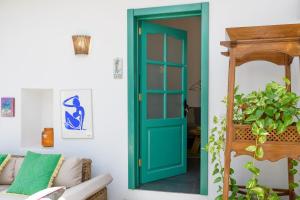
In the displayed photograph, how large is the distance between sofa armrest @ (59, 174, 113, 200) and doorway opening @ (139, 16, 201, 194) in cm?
75

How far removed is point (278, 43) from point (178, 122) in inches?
93.5

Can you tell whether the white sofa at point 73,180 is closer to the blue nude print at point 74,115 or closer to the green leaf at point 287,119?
the blue nude print at point 74,115

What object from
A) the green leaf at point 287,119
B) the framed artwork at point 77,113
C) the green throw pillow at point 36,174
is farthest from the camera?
the framed artwork at point 77,113

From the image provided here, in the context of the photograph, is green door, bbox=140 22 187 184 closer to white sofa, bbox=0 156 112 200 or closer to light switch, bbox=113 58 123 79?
light switch, bbox=113 58 123 79

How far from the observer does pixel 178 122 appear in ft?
15.7

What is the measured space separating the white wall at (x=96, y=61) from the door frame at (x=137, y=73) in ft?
0.20

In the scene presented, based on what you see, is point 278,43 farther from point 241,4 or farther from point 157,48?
point 157,48

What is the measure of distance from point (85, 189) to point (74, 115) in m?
1.27

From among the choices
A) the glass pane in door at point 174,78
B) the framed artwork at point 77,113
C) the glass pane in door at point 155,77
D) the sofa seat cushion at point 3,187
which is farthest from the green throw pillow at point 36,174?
the glass pane in door at point 174,78

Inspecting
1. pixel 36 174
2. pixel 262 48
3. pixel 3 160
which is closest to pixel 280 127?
pixel 262 48

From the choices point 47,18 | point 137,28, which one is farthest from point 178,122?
point 47,18

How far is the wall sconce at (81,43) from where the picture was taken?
4164 millimetres

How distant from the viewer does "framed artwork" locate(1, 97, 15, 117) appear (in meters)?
4.56

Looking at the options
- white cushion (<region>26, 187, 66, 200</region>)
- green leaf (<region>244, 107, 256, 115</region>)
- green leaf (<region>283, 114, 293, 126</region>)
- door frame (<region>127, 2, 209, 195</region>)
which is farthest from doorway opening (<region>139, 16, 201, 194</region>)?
white cushion (<region>26, 187, 66, 200</region>)
